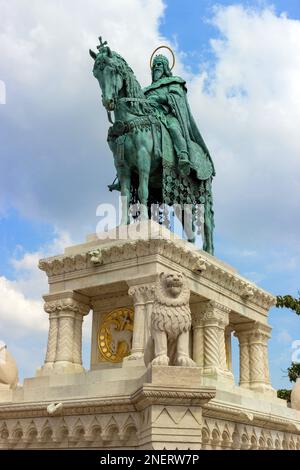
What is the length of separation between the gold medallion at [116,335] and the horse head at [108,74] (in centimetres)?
576

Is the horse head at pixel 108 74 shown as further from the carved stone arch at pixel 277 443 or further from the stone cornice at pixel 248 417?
the carved stone arch at pixel 277 443

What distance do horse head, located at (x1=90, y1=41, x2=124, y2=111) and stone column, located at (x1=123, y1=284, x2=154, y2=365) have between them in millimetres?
5368

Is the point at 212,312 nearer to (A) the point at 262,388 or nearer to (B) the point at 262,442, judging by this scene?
(A) the point at 262,388

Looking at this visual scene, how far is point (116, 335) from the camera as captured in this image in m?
18.1

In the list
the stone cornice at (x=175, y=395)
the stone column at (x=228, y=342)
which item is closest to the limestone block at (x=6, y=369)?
the stone cornice at (x=175, y=395)

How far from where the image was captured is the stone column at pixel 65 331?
17688 mm

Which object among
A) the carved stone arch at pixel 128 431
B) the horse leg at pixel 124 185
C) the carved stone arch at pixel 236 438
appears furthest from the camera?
the horse leg at pixel 124 185

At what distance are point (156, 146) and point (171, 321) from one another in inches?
288

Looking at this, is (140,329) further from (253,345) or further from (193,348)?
(253,345)

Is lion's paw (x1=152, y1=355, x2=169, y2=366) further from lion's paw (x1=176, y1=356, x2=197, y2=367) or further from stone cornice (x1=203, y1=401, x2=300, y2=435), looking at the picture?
stone cornice (x1=203, y1=401, x2=300, y2=435)

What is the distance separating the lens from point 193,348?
18875 mm

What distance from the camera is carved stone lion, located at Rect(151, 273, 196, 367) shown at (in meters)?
13.5
